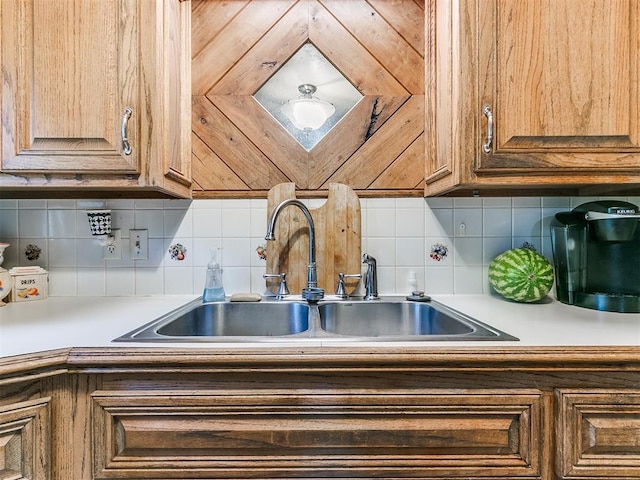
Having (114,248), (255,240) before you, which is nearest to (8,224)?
(114,248)

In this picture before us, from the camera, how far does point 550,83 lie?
99 cm

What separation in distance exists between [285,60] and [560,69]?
90 centimetres

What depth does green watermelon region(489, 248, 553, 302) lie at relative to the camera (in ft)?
3.89

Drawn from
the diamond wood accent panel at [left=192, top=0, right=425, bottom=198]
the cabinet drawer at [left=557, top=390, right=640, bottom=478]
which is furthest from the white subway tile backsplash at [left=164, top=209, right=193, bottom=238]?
the cabinet drawer at [left=557, top=390, right=640, bottom=478]

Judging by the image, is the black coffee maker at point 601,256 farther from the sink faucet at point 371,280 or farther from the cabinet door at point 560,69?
the sink faucet at point 371,280

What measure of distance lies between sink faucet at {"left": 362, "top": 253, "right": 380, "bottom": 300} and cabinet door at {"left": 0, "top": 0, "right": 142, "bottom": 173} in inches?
33.9

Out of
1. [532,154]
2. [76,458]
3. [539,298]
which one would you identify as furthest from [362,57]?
[76,458]

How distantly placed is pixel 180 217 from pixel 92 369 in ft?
2.36

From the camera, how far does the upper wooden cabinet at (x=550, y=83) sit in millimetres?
991

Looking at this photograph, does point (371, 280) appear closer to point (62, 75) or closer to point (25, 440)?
point (25, 440)

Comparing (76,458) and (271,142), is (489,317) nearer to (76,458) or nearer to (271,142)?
(271,142)

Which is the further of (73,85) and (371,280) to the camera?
(371,280)

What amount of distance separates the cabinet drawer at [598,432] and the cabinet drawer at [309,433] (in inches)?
2.1

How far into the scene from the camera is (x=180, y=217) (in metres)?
1.36
